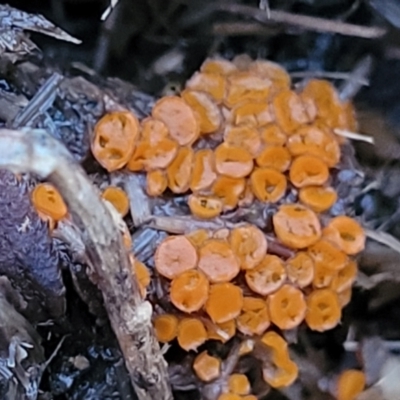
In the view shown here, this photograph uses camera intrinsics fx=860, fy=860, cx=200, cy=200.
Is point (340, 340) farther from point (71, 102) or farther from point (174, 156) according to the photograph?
point (71, 102)

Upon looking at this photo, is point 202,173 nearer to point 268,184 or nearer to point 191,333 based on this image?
point 268,184

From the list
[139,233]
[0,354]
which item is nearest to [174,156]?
[139,233]

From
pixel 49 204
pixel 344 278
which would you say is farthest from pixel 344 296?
pixel 49 204

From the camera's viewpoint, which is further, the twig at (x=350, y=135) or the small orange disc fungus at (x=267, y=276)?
the twig at (x=350, y=135)

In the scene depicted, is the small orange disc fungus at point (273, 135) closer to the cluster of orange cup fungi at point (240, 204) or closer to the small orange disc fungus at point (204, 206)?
the cluster of orange cup fungi at point (240, 204)

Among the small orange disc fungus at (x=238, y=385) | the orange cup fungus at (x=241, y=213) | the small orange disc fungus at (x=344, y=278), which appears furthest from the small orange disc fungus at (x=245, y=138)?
the small orange disc fungus at (x=238, y=385)
